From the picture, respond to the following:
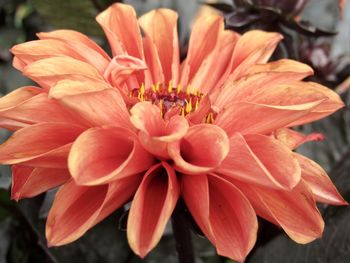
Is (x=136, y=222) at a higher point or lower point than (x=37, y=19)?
higher

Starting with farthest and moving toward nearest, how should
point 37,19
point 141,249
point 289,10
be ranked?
1. point 37,19
2. point 289,10
3. point 141,249

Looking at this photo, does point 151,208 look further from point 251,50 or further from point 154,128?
point 251,50

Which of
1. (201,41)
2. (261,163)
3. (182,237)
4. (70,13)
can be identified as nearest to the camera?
(261,163)

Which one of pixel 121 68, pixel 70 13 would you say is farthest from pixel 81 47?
pixel 70 13

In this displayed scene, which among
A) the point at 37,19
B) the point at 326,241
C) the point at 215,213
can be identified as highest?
the point at 215,213

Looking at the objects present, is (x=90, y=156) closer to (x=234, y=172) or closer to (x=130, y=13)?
(x=234, y=172)

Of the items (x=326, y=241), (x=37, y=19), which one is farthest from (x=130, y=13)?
(x=37, y=19)

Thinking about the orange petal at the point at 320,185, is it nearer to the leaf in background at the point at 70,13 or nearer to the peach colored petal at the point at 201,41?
the peach colored petal at the point at 201,41
